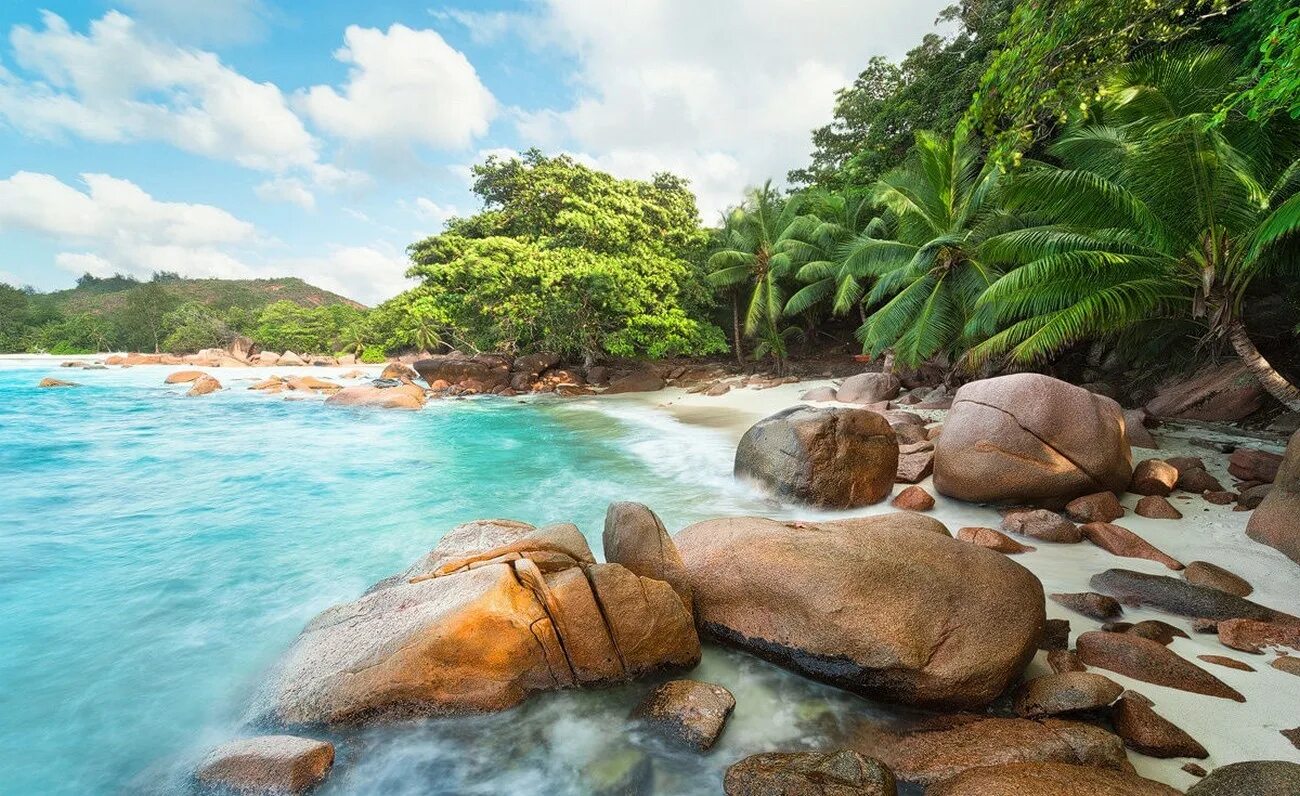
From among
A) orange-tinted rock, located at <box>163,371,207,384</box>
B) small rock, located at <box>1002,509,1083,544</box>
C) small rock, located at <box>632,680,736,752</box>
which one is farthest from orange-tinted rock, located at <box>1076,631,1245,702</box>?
orange-tinted rock, located at <box>163,371,207,384</box>

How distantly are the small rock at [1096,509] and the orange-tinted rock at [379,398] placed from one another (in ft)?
64.9

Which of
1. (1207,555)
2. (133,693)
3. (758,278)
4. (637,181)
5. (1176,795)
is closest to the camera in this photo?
(1176,795)

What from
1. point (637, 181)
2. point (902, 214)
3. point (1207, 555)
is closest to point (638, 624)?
point (1207, 555)

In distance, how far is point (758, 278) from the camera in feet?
83.8

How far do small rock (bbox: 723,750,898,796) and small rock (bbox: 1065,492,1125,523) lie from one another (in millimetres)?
5051

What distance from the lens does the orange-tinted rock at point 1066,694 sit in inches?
119

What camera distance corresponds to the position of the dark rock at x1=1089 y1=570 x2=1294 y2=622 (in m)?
4.02

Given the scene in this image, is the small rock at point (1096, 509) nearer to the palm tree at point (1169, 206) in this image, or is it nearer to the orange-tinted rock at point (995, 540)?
the orange-tinted rock at point (995, 540)

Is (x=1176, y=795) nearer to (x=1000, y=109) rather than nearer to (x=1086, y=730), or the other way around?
(x=1086, y=730)

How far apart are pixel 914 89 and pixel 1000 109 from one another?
16.2 meters

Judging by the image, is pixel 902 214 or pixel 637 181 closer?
pixel 902 214

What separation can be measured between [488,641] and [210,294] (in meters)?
121

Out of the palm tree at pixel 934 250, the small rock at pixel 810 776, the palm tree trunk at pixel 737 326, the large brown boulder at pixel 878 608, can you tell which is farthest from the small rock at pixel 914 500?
the palm tree trunk at pixel 737 326

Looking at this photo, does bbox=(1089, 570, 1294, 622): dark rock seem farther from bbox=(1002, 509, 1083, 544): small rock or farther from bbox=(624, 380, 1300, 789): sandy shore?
bbox=(1002, 509, 1083, 544): small rock
